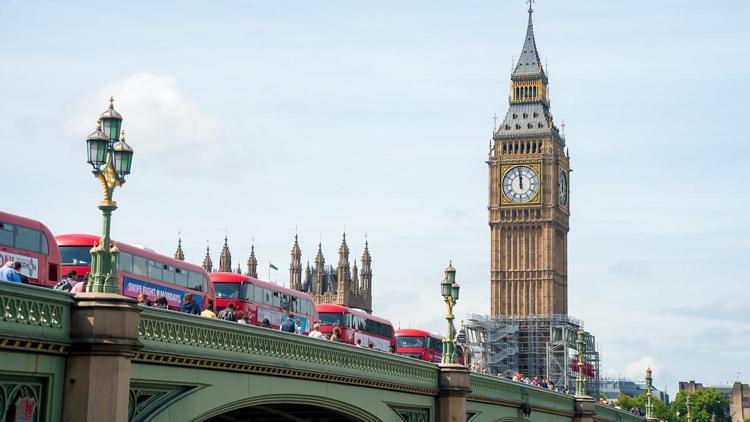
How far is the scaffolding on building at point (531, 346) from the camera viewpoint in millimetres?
150375

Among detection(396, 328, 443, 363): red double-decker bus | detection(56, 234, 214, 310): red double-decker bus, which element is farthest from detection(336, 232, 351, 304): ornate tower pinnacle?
detection(56, 234, 214, 310): red double-decker bus

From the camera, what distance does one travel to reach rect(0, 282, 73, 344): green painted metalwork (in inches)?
693

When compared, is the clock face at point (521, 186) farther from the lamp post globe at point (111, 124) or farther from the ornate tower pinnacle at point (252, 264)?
the lamp post globe at point (111, 124)

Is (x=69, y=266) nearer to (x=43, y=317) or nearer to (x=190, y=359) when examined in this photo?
(x=190, y=359)

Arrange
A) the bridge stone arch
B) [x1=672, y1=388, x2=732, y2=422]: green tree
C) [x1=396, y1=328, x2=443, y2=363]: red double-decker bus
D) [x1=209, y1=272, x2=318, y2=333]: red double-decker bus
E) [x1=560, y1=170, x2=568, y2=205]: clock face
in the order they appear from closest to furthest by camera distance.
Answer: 1. the bridge stone arch
2. [x1=209, y1=272, x2=318, y2=333]: red double-decker bus
3. [x1=396, y1=328, x2=443, y2=363]: red double-decker bus
4. [x1=560, y1=170, x2=568, y2=205]: clock face
5. [x1=672, y1=388, x2=732, y2=422]: green tree

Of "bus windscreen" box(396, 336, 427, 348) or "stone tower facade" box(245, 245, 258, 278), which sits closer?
"bus windscreen" box(396, 336, 427, 348)

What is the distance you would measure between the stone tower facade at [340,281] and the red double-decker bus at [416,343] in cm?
7309

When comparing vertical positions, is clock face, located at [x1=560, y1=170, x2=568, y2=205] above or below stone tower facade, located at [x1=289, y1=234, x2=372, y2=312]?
above

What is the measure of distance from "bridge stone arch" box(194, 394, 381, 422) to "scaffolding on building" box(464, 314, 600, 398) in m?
118

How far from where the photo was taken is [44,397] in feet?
61.3

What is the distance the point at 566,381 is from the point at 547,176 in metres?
31.4

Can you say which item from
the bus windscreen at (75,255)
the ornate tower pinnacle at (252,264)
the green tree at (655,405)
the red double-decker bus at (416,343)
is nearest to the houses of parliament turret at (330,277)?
the ornate tower pinnacle at (252,264)

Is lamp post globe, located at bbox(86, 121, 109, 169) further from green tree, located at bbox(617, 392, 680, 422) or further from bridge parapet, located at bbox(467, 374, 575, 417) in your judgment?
green tree, located at bbox(617, 392, 680, 422)

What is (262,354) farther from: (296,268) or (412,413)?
(296,268)
